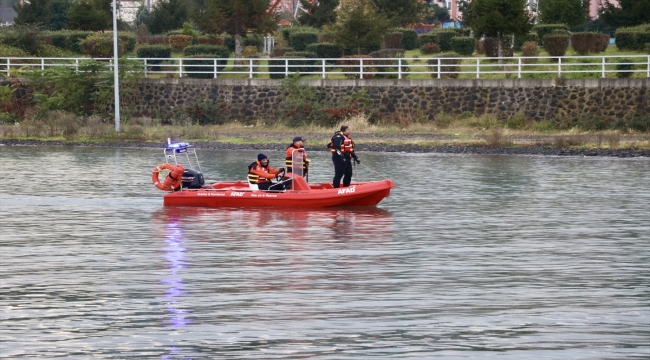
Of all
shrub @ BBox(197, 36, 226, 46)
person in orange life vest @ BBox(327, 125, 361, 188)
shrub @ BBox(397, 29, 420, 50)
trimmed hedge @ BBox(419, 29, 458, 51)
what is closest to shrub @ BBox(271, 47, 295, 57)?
shrub @ BBox(197, 36, 226, 46)

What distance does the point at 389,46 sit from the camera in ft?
201

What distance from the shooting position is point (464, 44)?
183 ft

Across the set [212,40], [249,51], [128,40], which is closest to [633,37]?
[249,51]

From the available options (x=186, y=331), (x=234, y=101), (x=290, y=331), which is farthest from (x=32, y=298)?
(x=234, y=101)

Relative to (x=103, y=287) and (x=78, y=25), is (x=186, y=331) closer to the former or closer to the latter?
(x=103, y=287)

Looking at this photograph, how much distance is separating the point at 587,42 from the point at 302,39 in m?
15.0

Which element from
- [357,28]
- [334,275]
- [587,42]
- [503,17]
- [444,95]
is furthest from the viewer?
[587,42]

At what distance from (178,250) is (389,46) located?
44160 millimetres

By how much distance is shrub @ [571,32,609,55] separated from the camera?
5419cm

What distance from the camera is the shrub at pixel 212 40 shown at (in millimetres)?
61000

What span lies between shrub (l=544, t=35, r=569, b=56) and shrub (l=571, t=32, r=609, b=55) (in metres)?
2.12

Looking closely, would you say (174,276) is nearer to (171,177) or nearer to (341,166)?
(171,177)

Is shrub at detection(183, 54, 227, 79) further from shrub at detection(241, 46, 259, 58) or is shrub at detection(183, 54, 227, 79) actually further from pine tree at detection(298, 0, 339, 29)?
pine tree at detection(298, 0, 339, 29)

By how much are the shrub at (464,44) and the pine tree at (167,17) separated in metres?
22.1
